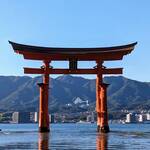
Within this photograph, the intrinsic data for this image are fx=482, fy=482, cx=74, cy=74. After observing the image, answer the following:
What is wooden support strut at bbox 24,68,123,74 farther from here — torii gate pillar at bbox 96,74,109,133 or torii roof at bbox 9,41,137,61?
torii roof at bbox 9,41,137,61

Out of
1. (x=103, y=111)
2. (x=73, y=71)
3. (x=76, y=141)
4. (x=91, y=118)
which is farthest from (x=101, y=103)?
(x=91, y=118)

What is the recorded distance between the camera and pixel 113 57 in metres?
43.3

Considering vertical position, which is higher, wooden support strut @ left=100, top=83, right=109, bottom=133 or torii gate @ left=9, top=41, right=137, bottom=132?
torii gate @ left=9, top=41, right=137, bottom=132

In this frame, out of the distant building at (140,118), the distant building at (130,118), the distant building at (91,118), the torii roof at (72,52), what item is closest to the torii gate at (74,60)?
the torii roof at (72,52)

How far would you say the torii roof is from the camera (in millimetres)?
42406

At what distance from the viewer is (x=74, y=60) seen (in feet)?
143

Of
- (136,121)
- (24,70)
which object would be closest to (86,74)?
(24,70)

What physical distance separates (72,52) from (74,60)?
77cm

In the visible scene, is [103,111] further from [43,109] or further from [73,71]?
[43,109]

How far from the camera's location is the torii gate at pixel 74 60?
4212cm

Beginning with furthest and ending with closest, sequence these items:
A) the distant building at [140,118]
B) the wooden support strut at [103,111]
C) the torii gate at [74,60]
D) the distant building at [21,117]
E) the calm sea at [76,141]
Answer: the distant building at [140,118]
the distant building at [21,117]
the torii gate at [74,60]
the wooden support strut at [103,111]
the calm sea at [76,141]

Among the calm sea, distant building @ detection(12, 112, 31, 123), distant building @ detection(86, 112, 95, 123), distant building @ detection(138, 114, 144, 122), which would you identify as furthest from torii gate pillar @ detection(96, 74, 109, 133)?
distant building @ detection(138, 114, 144, 122)

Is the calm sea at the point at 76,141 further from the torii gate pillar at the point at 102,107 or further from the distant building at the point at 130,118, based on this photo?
the distant building at the point at 130,118

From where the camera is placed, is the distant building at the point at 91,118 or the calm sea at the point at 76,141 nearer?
the calm sea at the point at 76,141
